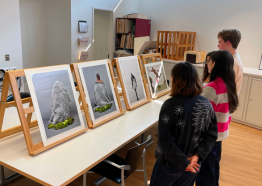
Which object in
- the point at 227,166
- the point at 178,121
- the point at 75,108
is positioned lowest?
the point at 227,166

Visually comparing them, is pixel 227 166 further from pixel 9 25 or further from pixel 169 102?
pixel 9 25

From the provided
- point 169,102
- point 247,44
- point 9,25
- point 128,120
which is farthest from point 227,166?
point 9,25

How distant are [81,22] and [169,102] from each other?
472 centimetres

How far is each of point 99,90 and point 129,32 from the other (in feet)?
14.4

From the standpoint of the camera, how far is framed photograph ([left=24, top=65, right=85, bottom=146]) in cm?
172

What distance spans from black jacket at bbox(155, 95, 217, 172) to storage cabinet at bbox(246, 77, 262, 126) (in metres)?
3.25

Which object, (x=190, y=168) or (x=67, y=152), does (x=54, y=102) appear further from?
(x=190, y=168)

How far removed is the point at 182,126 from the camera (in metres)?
1.38

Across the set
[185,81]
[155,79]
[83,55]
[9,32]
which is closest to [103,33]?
[83,55]

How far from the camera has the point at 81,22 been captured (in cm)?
551

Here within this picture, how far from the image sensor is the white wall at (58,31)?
5384mm

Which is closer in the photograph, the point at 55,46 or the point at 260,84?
the point at 260,84

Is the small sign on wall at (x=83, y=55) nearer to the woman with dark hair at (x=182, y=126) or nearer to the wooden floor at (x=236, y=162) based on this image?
the wooden floor at (x=236, y=162)

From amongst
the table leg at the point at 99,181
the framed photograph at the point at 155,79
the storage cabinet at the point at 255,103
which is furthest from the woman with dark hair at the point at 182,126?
the storage cabinet at the point at 255,103
